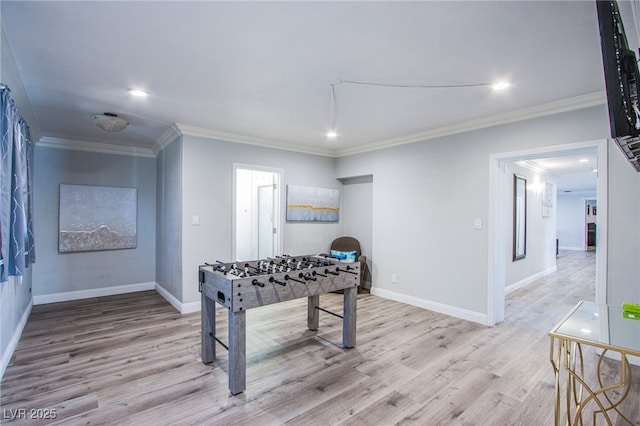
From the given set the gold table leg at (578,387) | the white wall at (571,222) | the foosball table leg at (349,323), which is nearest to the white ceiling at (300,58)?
the gold table leg at (578,387)

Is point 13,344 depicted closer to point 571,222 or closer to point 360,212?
point 360,212

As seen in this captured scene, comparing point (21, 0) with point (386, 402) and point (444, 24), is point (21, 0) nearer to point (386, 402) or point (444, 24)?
point (444, 24)

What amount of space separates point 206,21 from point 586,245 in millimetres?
14294

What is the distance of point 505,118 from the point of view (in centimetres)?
351

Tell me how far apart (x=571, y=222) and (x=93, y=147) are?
14758 mm

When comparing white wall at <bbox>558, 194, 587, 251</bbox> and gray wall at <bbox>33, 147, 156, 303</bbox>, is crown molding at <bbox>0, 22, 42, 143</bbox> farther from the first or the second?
white wall at <bbox>558, 194, 587, 251</bbox>

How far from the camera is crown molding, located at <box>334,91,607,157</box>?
293 centimetres

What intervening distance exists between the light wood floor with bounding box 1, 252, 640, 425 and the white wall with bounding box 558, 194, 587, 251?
32.4 feet

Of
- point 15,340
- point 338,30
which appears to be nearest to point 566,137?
point 338,30

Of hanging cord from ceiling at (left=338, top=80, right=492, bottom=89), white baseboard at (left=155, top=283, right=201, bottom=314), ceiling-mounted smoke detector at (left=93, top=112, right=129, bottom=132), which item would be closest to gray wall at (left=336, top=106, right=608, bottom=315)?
hanging cord from ceiling at (left=338, top=80, right=492, bottom=89)

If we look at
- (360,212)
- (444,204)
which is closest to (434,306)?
(444,204)

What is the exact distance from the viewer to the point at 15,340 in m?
3.01

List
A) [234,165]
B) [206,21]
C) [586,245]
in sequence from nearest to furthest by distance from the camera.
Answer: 1. [206,21]
2. [234,165]
3. [586,245]

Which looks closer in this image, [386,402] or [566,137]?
[386,402]
